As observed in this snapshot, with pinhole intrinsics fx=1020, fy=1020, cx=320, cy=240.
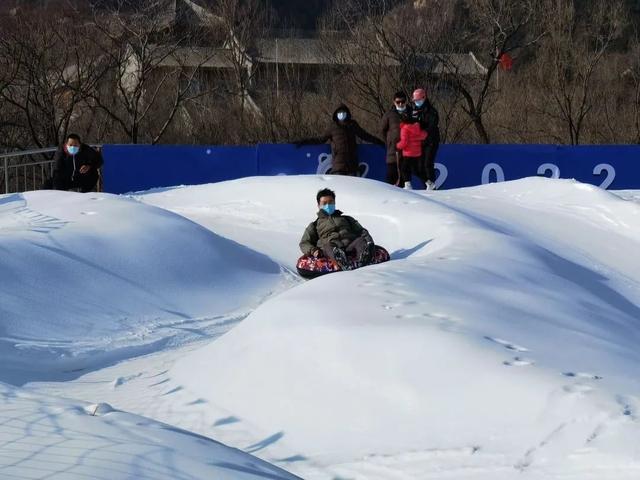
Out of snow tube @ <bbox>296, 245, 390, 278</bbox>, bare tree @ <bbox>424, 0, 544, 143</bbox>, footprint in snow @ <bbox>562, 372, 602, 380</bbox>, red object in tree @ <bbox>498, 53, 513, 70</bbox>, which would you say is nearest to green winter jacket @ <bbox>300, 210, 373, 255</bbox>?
snow tube @ <bbox>296, 245, 390, 278</bbox>

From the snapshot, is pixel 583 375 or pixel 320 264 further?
pixel 320 264

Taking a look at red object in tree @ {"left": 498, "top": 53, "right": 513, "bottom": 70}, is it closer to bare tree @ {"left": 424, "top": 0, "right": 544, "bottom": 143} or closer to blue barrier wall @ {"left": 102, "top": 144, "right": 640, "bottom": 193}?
bare tree @ {"left": 424, "top": 0, "right": 544, "bottom": 143}

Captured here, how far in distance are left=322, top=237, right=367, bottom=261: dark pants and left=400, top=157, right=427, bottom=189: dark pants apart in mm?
4403

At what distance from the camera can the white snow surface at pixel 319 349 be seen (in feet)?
14.5

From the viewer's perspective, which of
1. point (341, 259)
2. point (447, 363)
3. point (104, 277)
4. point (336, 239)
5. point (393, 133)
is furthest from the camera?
point (393, 133)

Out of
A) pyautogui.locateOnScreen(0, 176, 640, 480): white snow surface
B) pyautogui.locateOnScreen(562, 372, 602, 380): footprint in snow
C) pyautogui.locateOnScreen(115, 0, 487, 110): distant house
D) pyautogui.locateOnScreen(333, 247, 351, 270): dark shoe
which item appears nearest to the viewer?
pyautogui.locateOnScreen(0, 176, 640, 480): white snow surface

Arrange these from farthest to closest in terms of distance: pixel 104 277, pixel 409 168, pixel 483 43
→ pixel 483 43, pixel 409 168, pixel 104 277

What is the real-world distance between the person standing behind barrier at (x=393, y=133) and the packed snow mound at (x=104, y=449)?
10859 millimetres

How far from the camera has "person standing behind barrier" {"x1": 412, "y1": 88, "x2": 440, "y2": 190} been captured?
14180 millimetres

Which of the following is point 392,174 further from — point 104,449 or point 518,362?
point 104,449

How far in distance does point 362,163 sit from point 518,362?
10.3m

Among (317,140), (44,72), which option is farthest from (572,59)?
(44,72)

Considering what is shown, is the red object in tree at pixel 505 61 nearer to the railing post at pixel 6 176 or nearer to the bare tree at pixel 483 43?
→ the bare tree at pixel 483 43

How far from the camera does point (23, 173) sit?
16.1 metres
